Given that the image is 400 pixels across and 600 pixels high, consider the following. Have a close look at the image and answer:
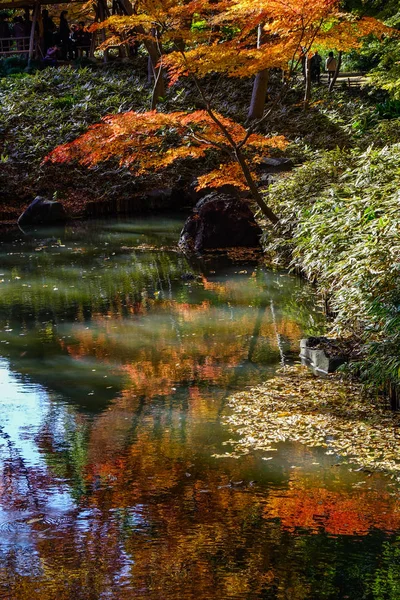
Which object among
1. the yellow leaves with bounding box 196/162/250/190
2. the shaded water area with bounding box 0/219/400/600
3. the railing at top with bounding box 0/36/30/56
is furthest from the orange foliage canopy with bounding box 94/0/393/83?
the railing at top with bounding box 0/36/30/56

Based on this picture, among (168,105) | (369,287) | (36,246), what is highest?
(168,105)

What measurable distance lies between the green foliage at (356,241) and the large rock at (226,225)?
24.8 inches

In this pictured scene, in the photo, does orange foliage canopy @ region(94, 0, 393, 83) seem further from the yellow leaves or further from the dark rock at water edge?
the dark rock at water edge

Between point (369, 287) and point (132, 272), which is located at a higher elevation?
point (369, 287)

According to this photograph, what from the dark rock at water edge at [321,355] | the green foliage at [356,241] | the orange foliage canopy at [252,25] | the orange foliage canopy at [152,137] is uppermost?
the orange foliage canopy at [252,25]

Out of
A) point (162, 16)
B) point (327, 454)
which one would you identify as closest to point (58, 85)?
point (162, 16)

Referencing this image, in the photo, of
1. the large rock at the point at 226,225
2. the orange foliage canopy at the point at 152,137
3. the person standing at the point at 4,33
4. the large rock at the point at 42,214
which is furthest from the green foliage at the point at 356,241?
the person standing at the point at 4,33

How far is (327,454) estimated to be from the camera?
19.3 feet

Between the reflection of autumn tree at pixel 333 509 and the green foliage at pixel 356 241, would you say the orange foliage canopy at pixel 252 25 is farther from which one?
the reflection of autumn tree at pixel 333 509

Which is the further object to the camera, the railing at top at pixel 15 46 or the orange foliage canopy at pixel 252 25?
the railing at top at pixel 15 46

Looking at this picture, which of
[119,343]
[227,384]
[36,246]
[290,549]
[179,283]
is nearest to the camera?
[290,549]

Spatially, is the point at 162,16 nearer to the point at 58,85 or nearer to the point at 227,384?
the point at 227,384

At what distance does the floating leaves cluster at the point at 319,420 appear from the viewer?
5969 millimetres

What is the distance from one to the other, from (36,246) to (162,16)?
16.9 ft
